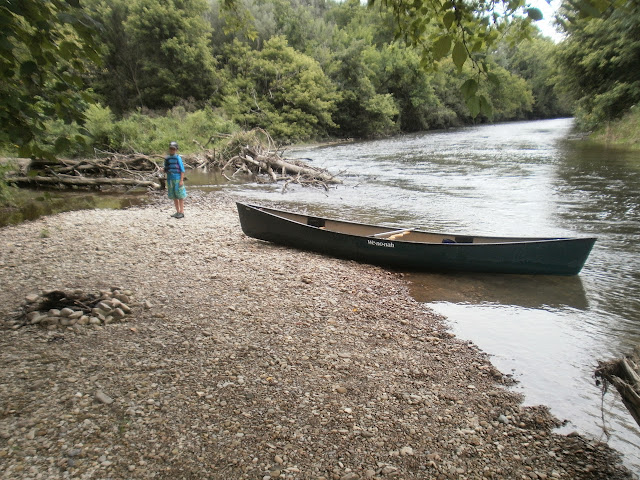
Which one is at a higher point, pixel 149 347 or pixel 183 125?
pixel 183 125

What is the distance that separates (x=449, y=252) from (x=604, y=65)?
24.0m

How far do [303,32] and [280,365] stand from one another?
41.4 meters

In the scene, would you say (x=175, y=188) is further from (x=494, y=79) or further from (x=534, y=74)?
(x=534, y=74)

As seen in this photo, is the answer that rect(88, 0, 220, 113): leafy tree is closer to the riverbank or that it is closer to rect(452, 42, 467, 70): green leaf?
the riverbank

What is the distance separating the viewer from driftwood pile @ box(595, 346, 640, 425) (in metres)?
2.55

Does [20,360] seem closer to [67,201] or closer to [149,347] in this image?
[149,347]

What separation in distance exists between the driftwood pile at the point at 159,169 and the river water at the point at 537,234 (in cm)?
179

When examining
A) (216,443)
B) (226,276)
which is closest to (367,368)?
(216,443)

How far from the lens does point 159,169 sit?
16.6m

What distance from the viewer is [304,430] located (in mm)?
3070

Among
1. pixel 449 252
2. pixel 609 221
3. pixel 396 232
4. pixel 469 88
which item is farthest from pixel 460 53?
pixel 609 221

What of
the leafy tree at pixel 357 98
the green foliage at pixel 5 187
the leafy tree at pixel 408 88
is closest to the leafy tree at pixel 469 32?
the green foliage at pixel 5 187

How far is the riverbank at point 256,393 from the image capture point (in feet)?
9.07

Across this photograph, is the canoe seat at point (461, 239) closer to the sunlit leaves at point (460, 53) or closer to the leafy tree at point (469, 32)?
the leafy tree at point (469, 32)
